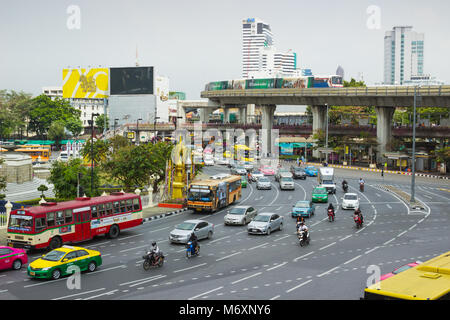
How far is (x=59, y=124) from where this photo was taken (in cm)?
12431

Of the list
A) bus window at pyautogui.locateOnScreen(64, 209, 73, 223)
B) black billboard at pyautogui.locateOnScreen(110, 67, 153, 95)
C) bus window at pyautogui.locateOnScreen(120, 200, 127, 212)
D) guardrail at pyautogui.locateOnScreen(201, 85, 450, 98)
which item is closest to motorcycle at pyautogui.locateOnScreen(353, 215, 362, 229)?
→ bus window at pyautogui.locateOnScreen(120, 200, 127, 212)

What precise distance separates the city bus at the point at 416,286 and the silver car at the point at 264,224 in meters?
17.6

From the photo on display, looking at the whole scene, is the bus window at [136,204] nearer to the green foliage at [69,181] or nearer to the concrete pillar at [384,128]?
the green foliage at [69,181]

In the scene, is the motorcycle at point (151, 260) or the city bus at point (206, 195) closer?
the motorcycle at point (151, 260)

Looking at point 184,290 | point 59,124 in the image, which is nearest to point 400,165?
point 184,290

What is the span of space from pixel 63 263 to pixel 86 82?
120 m

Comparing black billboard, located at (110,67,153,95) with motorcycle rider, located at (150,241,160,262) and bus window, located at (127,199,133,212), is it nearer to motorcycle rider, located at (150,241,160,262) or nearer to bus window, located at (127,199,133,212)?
bus window, located at (127,199,133,212)

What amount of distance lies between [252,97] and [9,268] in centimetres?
7698

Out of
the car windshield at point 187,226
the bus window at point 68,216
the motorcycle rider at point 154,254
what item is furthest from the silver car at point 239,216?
the motorcycle rider at point 154,254

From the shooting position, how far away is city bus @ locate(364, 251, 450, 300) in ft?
37.6

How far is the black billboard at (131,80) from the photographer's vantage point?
12925cm

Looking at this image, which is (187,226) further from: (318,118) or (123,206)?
(318,118)

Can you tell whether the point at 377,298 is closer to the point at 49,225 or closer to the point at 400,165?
the point at 49,225

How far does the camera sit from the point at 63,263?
830 inches
